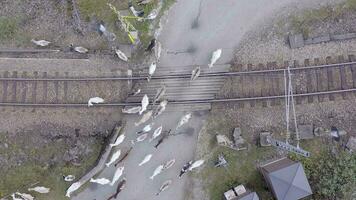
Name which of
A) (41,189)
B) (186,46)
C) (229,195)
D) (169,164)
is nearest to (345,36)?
(186,46)

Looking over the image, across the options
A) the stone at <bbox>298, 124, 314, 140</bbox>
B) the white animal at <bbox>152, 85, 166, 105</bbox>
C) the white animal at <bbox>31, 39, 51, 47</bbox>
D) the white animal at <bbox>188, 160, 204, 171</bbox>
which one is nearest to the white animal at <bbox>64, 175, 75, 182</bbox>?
the white animal at <bbox>152, 85, 166, 105</bbox>

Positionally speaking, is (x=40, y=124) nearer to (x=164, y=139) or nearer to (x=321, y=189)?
(x=164, y=139)

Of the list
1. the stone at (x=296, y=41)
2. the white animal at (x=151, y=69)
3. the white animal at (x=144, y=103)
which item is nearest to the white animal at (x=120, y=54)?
the white animal at (x=151, y=69)

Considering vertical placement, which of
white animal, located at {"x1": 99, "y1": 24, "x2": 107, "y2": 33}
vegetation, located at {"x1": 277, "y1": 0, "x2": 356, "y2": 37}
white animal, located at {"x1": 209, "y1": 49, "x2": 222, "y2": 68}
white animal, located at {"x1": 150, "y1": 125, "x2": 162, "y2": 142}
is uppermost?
vegetation, located at {"x1": 277, "y1": 0, "x2": 356, "y2": 37}

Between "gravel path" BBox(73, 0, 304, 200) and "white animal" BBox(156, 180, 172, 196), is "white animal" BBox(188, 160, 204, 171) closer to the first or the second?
"gravel path" BBox(73, 0, 304, 200)

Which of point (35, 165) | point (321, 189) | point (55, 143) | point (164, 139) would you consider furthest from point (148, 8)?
point (321, 189)

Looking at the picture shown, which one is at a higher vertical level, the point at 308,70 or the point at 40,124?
the point at 308,70
